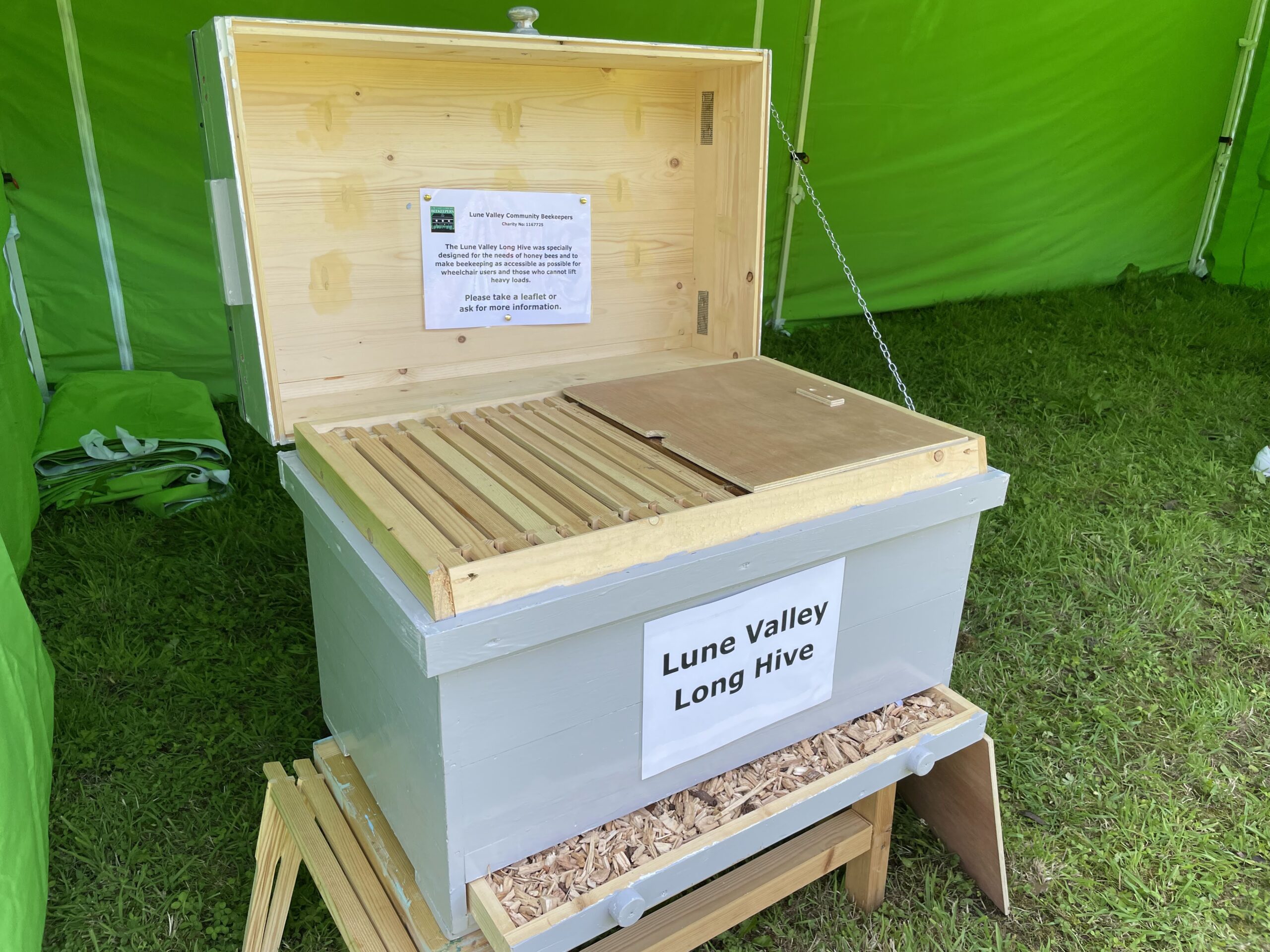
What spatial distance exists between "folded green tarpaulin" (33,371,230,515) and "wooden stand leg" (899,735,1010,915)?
7.71 feet

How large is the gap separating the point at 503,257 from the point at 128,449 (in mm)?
2040

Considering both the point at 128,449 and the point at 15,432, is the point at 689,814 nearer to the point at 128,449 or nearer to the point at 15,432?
the point at 15,432

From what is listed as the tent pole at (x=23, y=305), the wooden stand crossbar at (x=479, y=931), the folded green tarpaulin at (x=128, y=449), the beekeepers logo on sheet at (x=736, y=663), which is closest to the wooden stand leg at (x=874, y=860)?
the wooden stand crossbar at (x=479, y=931)

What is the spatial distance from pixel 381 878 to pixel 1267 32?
21.9 ft

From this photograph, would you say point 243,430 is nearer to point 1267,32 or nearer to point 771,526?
point 771,526

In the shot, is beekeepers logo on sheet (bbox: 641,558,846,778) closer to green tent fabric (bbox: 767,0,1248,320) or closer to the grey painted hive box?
the grey painted hive box

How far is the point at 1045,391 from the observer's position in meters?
3.96

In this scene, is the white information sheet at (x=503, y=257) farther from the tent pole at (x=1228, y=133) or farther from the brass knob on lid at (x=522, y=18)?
the tent pole at (x=1228, y=133)

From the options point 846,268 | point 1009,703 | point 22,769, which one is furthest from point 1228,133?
point 22,769

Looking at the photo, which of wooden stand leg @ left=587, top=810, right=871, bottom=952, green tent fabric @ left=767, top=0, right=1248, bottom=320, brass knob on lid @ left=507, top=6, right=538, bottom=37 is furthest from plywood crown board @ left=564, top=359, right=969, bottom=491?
green tent fabric @ left=767, top=0, right=1248, bottom=320

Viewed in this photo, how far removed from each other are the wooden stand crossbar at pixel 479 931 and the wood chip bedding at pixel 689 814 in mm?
121

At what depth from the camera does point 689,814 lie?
3.74 feet

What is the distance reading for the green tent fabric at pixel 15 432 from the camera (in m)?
2.34

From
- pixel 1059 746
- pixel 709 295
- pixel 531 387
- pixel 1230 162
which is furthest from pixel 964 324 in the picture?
pixel 531 387
